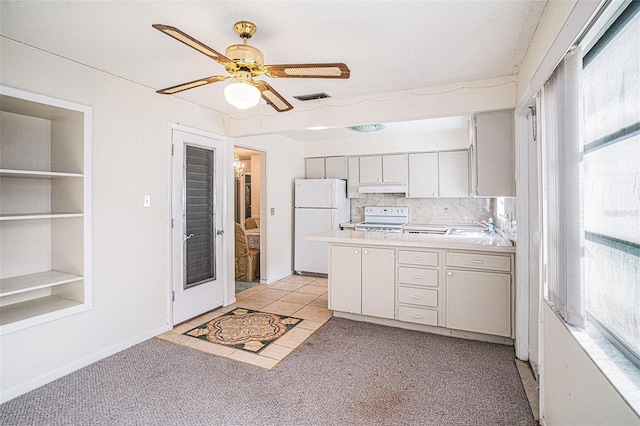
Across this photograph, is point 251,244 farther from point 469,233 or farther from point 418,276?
point 469,233

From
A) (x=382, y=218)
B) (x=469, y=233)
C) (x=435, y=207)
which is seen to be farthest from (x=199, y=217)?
(x=435, y=207)

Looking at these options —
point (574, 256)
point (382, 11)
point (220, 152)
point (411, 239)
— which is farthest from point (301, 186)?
point (574, 256)

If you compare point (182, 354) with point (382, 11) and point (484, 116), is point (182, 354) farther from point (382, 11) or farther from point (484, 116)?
point (484, 116)

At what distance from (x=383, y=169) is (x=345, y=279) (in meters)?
2.55

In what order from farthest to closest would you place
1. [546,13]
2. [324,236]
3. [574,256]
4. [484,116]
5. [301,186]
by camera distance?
[301,186] < [324,236] < [484,116] < [546,13] < [574,256]

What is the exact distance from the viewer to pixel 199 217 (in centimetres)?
361

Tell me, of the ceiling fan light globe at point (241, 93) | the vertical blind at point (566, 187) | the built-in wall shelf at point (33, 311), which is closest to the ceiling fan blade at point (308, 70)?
the ceiling fan light globe at point (241, 93)

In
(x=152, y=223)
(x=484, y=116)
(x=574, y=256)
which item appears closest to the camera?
(x=574, y=256)

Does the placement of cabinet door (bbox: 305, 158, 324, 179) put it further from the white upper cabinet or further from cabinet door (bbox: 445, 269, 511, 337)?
cabinet door (bbox: 445, 269, 511, 337)

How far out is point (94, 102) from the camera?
8.66 ft

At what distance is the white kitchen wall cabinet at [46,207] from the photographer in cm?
241

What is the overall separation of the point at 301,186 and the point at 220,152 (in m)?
1.93

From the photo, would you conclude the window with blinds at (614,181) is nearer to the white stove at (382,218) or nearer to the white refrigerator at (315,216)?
the white stove at (382,218)

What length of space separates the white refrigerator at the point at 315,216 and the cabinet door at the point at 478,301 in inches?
99.7
